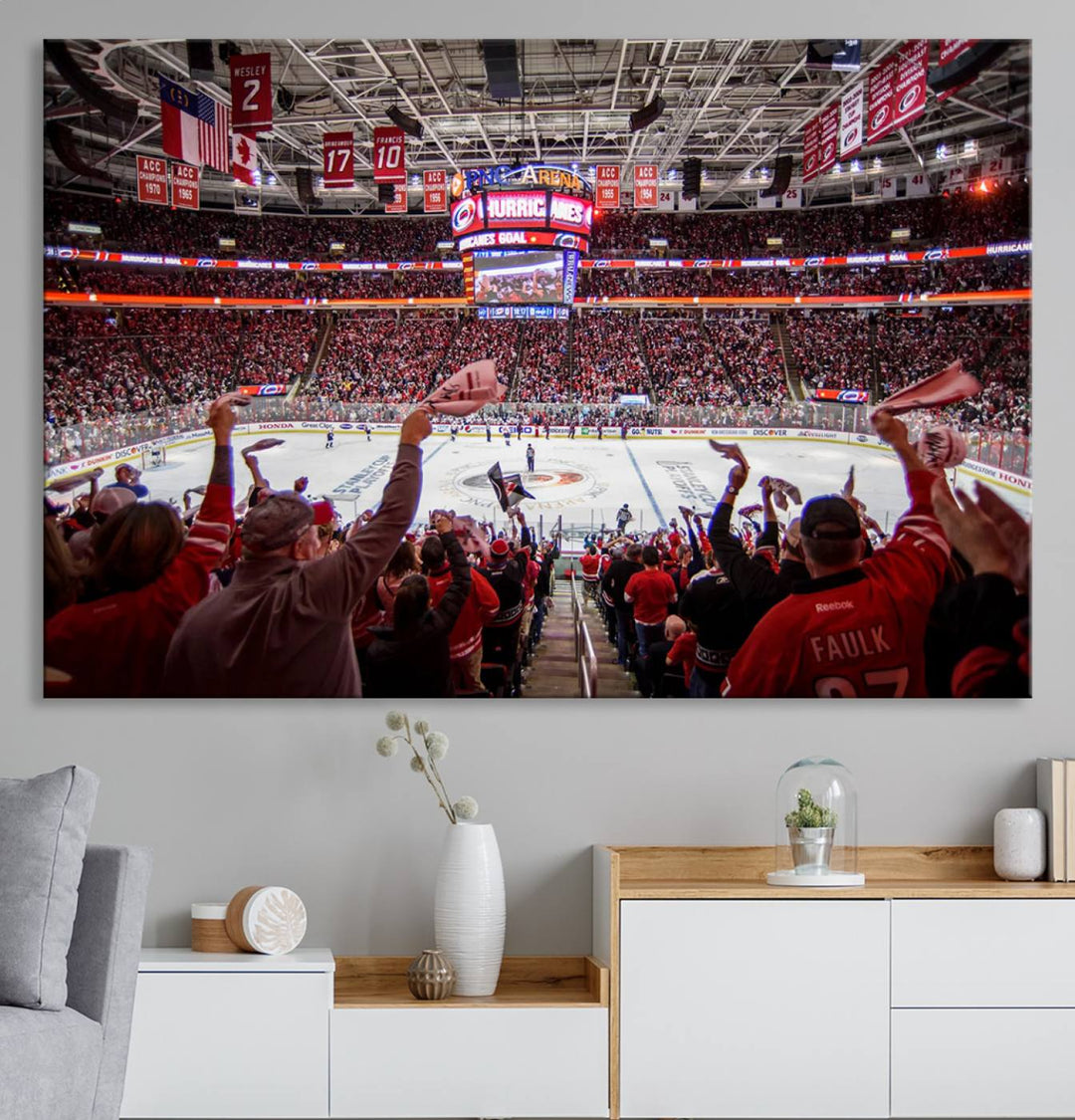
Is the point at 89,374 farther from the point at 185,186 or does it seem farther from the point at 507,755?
the point at 507,755

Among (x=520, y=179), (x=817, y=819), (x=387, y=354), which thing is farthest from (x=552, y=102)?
(x=817, y=819)

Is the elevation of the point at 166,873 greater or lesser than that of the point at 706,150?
lesser

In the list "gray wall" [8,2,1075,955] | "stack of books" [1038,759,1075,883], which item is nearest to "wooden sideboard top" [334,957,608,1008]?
"gray wall" [8,2,1075,955]

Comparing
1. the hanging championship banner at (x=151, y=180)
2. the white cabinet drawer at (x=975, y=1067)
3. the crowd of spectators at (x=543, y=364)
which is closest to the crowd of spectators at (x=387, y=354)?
the crowd of spectators at (x=543, y=364)

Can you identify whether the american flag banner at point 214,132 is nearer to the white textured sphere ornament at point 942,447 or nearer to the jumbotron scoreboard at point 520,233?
the jumbotron scoreboard at point 520,233

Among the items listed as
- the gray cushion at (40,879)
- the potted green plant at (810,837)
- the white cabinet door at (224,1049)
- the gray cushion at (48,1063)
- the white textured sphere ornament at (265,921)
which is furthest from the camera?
the potted green plant at (810,837)

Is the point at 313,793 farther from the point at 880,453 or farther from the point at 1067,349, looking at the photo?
the point at 1067,349

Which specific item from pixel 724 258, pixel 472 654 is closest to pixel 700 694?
pixel 472 654
